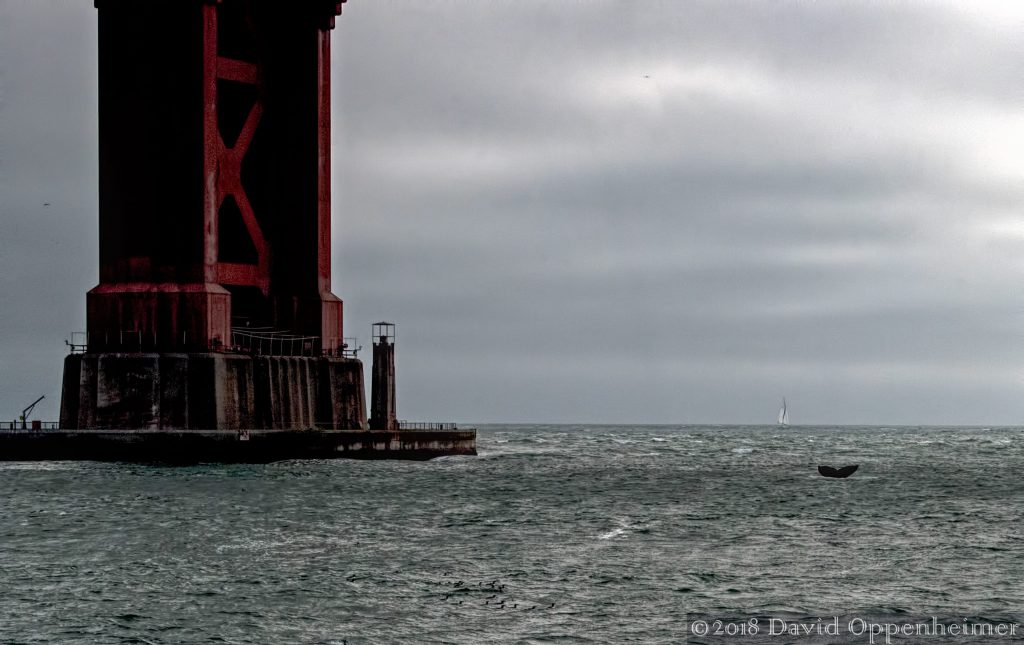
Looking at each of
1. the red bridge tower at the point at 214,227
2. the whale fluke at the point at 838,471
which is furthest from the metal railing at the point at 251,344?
the whale fluke at the point at 838,471

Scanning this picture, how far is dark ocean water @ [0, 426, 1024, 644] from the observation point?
90.9 ft

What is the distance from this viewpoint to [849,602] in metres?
29.6

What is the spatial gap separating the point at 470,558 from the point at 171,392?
3875cm

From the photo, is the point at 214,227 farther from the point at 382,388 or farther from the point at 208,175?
the point at 382,388

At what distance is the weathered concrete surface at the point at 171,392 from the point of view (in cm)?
7225

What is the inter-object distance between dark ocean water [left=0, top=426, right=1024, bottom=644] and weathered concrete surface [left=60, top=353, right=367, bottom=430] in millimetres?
5079

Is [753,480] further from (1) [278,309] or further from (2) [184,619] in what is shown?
(2) [184,619]

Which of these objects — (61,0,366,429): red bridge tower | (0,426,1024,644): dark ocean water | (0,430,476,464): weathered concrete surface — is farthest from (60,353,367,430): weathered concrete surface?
(0,426,1024,644): dark ocean water

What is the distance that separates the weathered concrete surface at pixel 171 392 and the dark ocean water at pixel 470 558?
16.7 feet

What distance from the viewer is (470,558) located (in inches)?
1459

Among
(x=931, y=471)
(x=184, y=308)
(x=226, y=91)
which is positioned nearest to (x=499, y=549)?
(x=184, y=308)

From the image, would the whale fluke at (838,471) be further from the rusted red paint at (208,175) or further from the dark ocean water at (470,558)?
the rusted red paint at (208,175)

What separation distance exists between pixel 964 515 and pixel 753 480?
23833mm

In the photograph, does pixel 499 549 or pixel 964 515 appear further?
pixel 964 515
